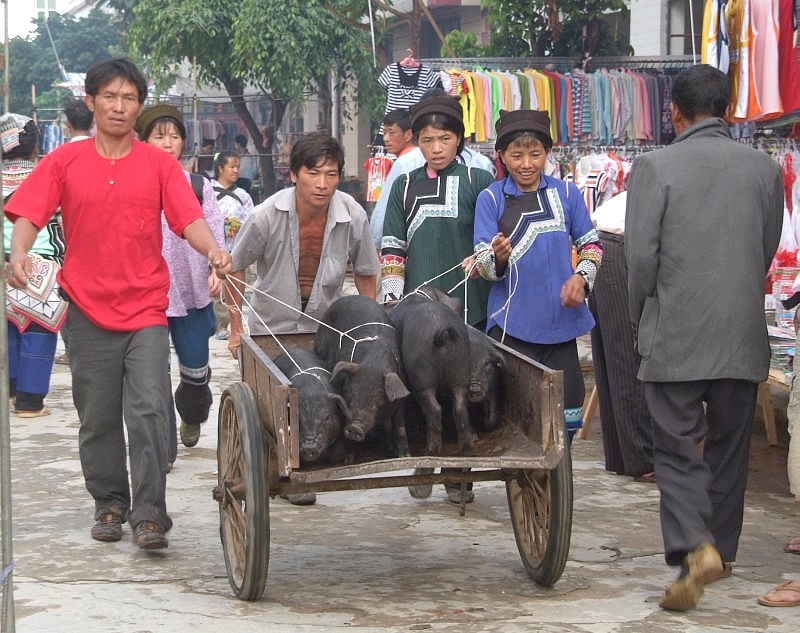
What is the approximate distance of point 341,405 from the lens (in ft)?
15.1

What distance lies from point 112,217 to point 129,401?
2.61ft

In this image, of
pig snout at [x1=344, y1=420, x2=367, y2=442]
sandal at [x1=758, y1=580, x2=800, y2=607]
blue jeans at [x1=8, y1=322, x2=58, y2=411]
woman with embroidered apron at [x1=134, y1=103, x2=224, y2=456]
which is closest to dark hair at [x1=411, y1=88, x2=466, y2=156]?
woman with embroidered apron at [x1=134, y1=103, x2=224, y2=456]

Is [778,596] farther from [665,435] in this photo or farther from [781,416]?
[781,416]

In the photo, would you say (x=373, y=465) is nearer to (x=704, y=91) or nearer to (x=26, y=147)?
(x=704, y=91)

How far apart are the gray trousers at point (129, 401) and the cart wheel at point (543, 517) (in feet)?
5.00

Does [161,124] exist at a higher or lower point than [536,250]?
higher

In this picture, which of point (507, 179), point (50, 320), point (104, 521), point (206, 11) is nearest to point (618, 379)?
point (507, 179)

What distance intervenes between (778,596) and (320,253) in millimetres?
2627

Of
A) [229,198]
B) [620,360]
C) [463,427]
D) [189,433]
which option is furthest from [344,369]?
[229,198]

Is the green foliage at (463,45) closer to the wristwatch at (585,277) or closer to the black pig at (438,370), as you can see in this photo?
the wristwatch at (585,277)

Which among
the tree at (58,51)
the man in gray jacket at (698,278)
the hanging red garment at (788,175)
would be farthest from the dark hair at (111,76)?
the tree at (58,51)

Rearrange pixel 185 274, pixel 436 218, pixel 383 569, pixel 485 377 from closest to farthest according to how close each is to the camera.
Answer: pixel 485 377, pixel 383 569, pixel 436 218, pixel 185 274

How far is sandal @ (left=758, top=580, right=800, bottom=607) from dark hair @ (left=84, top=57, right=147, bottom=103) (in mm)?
3253

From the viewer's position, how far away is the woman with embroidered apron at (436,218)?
623 cm
